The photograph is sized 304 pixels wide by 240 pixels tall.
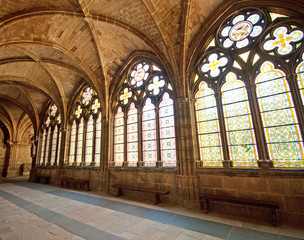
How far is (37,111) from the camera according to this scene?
13.2 m

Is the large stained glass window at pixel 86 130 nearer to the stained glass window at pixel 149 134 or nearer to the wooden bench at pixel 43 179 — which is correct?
the wooden bench at pixel 43 179

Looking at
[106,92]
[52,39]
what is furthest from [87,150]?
[52,39]

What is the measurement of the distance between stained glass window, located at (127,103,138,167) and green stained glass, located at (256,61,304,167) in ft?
16.4

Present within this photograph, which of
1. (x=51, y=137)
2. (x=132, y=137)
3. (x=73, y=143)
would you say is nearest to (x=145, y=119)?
(x=132, y=137)

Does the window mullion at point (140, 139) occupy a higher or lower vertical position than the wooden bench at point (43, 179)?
higher

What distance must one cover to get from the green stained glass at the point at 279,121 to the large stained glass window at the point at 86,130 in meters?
7.76

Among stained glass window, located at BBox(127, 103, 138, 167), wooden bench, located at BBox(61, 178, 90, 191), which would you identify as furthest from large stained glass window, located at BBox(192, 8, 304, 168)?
wooden bench, located at BBox(61, 178, 90, 191)

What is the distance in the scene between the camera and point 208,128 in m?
5.48

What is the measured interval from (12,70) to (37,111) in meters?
4.79

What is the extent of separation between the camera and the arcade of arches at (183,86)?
170 inches

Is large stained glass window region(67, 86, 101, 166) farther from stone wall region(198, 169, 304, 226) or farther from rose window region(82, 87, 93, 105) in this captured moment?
stone wall region(198, 169, 304, 226)

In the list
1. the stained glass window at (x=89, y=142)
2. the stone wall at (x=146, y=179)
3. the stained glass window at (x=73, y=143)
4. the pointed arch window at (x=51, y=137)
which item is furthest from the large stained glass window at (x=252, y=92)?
the pointed arch window at (x=51, y=137)

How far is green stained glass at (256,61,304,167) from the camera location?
4.06m

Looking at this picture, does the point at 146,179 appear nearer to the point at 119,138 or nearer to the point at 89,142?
the point at 119,138
